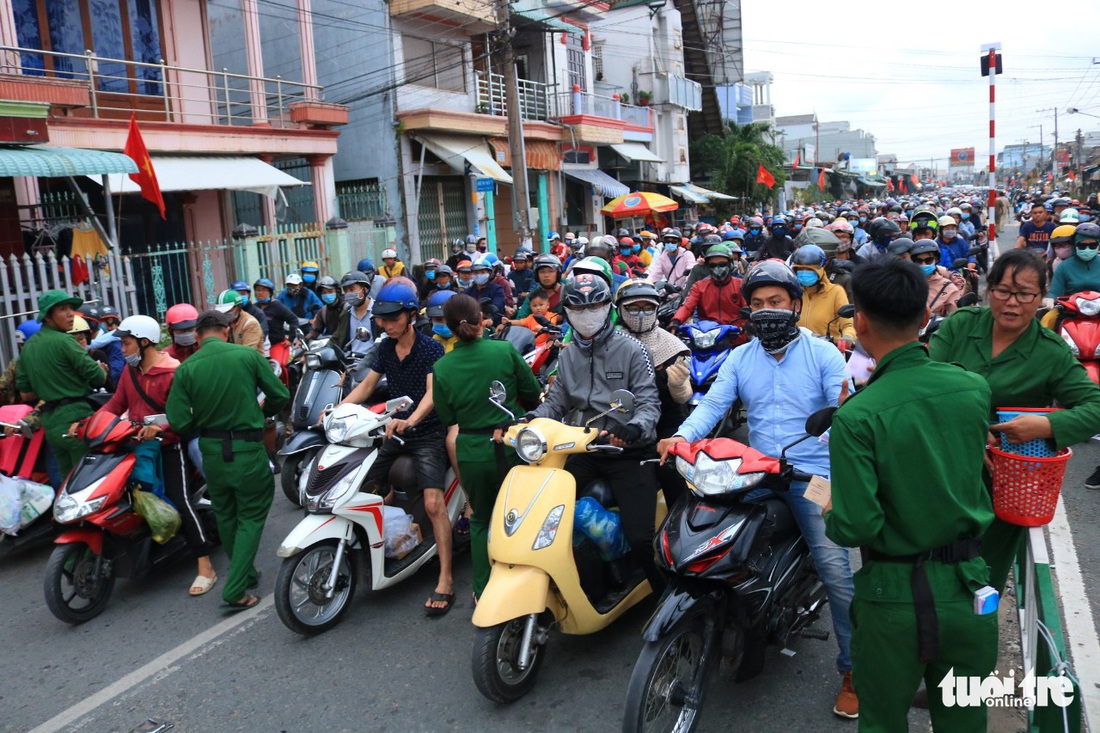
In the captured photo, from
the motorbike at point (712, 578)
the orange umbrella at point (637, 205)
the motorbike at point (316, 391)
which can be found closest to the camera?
the motorbike at point (712, 578)

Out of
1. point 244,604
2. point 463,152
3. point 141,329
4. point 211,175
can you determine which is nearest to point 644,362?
point 244,604

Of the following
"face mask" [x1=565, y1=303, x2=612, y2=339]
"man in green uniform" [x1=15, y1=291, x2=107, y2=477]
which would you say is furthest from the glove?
"man in green uniform" [x1=15, y1=291, x2=107, y2=477]

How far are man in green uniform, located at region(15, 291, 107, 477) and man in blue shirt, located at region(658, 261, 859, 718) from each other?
4509mm

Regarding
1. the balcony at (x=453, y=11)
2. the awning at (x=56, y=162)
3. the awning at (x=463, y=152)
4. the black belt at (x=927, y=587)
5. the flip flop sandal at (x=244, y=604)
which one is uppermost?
the balcony at (x=453, y=11)

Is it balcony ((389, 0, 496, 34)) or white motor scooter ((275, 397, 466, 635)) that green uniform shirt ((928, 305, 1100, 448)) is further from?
balcony ((389, 0, 496, 34))

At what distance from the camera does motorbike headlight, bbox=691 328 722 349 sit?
22.7ft

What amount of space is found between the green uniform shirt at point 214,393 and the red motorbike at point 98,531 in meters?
0.49

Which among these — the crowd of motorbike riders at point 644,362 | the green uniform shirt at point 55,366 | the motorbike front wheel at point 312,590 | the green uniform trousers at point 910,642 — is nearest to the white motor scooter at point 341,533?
the motorbike front wheel at point 312,590

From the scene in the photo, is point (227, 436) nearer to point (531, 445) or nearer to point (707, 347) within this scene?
point (531, 445)

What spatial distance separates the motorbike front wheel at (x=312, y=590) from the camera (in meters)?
4.45

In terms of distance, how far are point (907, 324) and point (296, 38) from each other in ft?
64.3

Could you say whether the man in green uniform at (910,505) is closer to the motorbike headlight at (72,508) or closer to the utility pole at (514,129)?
the motorbike headlight at (72,508)

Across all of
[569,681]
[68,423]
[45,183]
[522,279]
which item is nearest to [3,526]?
[68,423]

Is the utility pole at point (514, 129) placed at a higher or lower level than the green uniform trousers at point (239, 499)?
higher
